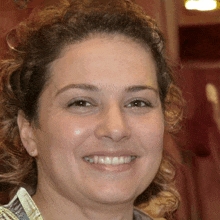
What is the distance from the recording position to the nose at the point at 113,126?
3.83ft

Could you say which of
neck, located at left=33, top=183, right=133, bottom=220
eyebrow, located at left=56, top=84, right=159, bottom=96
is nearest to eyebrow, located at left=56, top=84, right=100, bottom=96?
eyebrow, located at left=56, top=84, right=159, bottom=96

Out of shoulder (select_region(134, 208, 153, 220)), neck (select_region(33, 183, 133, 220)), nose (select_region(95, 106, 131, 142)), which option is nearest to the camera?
nose (select_region(95, 106, 131, 142))

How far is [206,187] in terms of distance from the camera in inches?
74.4

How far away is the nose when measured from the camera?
1168 millimetres

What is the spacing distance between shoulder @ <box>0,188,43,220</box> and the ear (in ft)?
0.39

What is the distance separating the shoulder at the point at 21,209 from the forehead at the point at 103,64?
1.10 ft

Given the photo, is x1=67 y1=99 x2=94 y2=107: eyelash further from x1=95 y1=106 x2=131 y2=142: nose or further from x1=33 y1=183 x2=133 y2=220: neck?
x1=33 y1=183 x2=133 y2=220: neck

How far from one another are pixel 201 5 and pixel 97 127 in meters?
0.96

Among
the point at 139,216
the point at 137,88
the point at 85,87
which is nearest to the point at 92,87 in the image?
the point at 85,87

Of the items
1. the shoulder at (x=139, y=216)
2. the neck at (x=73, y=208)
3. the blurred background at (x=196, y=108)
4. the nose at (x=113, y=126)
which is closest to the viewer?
the nose at (x=113, y=126)

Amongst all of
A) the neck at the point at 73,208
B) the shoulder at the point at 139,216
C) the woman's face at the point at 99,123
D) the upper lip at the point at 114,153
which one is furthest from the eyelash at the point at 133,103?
the shoulder at the point at 139,216

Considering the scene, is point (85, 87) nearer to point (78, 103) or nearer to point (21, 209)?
point (78, 103)

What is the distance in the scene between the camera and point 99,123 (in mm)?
1197

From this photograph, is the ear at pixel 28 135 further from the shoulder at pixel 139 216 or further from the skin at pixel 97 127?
the shoulder at pixel 139 216
